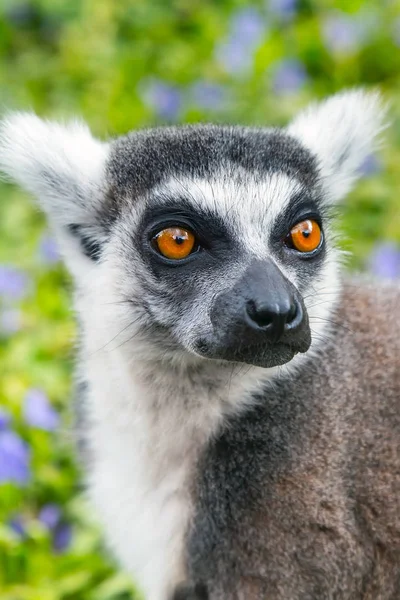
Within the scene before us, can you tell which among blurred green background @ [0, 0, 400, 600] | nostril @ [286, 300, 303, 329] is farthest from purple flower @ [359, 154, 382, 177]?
nostril @ [286, 300, 303, 329]

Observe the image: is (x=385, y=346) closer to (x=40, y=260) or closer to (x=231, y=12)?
(x=40, y=260)

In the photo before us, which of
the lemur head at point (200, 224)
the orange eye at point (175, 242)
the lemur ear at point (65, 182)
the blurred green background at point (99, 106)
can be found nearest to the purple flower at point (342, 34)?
the blurred green background at point (99, 106)

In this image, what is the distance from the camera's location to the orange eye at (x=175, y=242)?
103 inches

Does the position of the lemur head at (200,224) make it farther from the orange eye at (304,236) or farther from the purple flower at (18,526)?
the purple flower at (18,526)

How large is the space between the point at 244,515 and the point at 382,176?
11.2 feet

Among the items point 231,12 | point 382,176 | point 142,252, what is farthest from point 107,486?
point 231,12

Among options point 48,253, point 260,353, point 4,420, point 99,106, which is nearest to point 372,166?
point 99,106

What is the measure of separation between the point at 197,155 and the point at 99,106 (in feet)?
11.3

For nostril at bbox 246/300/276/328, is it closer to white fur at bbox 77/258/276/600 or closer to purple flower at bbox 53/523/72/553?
white fur at bbox 77/258/276/600

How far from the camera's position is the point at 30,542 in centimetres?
368

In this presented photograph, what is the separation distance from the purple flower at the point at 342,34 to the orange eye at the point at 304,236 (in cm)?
364

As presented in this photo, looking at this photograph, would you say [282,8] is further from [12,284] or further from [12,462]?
[12,462]

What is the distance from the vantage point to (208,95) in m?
5.95

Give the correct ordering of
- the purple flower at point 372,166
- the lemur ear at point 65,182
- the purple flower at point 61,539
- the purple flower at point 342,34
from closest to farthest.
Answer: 1. the lemur ear at point 65,182
2. the purple flower at point 61,539
3. the purple flower at point 372,166
4. the purple flower at point 342,34
